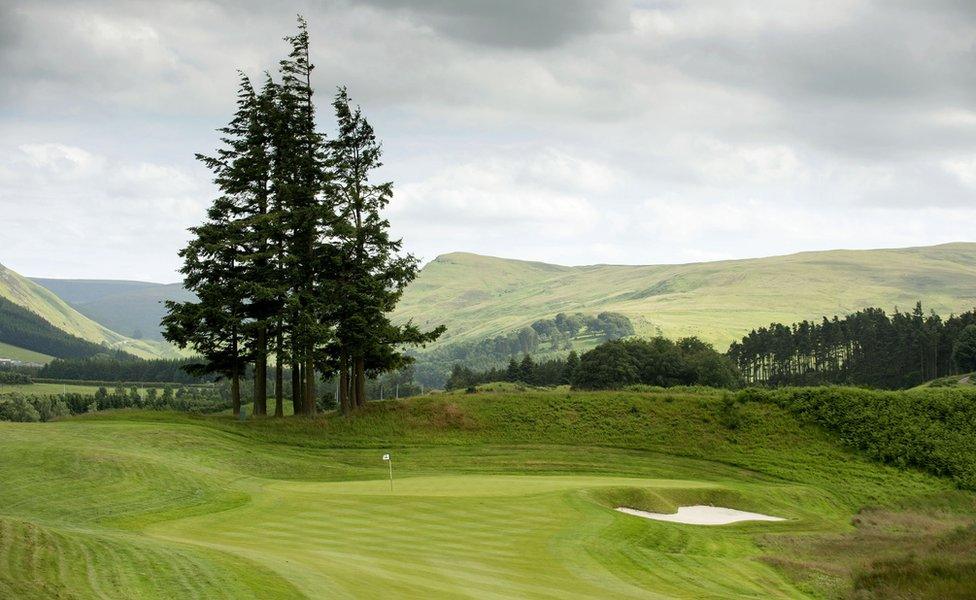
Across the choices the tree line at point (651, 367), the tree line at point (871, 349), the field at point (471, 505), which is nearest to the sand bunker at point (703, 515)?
the field at point (471, 505)

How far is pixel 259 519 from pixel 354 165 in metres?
35.5

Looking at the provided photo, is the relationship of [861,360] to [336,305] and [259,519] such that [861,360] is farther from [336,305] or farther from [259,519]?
[259,519]

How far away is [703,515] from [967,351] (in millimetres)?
91561

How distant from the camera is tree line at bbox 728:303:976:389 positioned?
13462 cm

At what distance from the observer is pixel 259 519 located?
94.9ft

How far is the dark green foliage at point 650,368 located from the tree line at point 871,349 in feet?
68.4

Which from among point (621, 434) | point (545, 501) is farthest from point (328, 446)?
point (545, 501)

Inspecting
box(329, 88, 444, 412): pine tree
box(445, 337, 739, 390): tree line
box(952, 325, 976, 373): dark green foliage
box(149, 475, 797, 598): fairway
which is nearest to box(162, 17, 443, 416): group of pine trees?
box(329, 88, 444, 412): pine tree

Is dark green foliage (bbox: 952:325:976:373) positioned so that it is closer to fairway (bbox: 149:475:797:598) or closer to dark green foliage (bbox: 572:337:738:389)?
dark green foliage (bbox: 572:337:738:389)

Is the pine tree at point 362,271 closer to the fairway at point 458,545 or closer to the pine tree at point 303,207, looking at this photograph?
the pine tree at point 303,207

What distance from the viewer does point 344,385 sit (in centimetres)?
5894

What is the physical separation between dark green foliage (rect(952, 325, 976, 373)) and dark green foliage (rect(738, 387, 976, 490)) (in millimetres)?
62874

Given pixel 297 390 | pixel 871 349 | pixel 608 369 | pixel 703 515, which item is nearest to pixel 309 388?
pixel 297 390

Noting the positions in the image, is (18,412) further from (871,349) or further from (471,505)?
(871,349)
